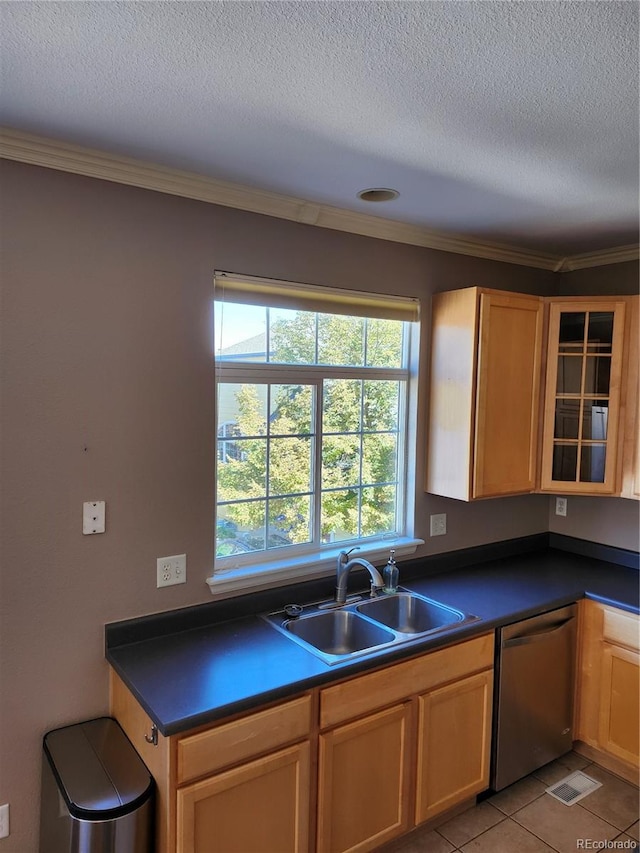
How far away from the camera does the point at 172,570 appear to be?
2.16 metres

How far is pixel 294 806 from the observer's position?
6.10 ft

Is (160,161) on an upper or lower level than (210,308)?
upper

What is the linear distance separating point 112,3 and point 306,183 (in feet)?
3.45

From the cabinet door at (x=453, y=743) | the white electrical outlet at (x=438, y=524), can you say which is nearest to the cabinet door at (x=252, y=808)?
the cabinet door at (x=453, y=743)

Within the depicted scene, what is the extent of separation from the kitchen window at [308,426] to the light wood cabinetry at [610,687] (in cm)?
91

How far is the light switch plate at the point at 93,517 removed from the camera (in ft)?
6.45

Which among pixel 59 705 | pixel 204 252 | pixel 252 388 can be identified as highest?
pixel 204 252

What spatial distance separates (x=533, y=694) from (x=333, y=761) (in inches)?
41.4

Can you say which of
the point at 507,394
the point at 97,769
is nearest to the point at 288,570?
the point at 97,769

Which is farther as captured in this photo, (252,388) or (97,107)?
(252,388)

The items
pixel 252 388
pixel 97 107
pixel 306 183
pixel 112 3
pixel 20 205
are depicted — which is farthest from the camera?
pixel 252 388

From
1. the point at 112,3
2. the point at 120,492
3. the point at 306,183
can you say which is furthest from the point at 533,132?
the point at 120,492

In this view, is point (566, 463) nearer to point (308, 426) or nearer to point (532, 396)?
point (532, 396)

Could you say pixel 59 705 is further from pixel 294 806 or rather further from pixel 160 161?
pixel 160 161
